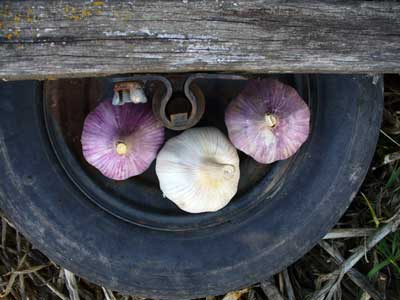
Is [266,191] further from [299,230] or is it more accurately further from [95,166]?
[95,166]

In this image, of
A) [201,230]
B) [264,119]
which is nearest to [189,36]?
[264,119]

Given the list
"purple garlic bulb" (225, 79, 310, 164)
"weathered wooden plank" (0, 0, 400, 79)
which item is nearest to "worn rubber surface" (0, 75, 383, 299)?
"purple garlic bulb" (225, 79, 310, 164)

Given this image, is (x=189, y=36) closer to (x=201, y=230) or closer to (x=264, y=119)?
(x=264, y=119)

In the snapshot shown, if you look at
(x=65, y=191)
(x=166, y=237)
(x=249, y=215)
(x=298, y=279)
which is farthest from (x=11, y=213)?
(x=298, y=279)

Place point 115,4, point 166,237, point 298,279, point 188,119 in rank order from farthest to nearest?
point 298,279
point 166,237
point 188,119
point 115,4

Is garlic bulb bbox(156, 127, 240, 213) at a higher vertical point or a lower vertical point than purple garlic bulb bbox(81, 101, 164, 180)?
lower

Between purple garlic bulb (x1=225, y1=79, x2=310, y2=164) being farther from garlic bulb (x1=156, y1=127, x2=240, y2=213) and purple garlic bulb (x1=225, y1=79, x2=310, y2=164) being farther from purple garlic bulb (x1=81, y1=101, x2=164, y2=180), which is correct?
purple garlic bulb (x1=81, y1=101, x2=164, y2=180)
